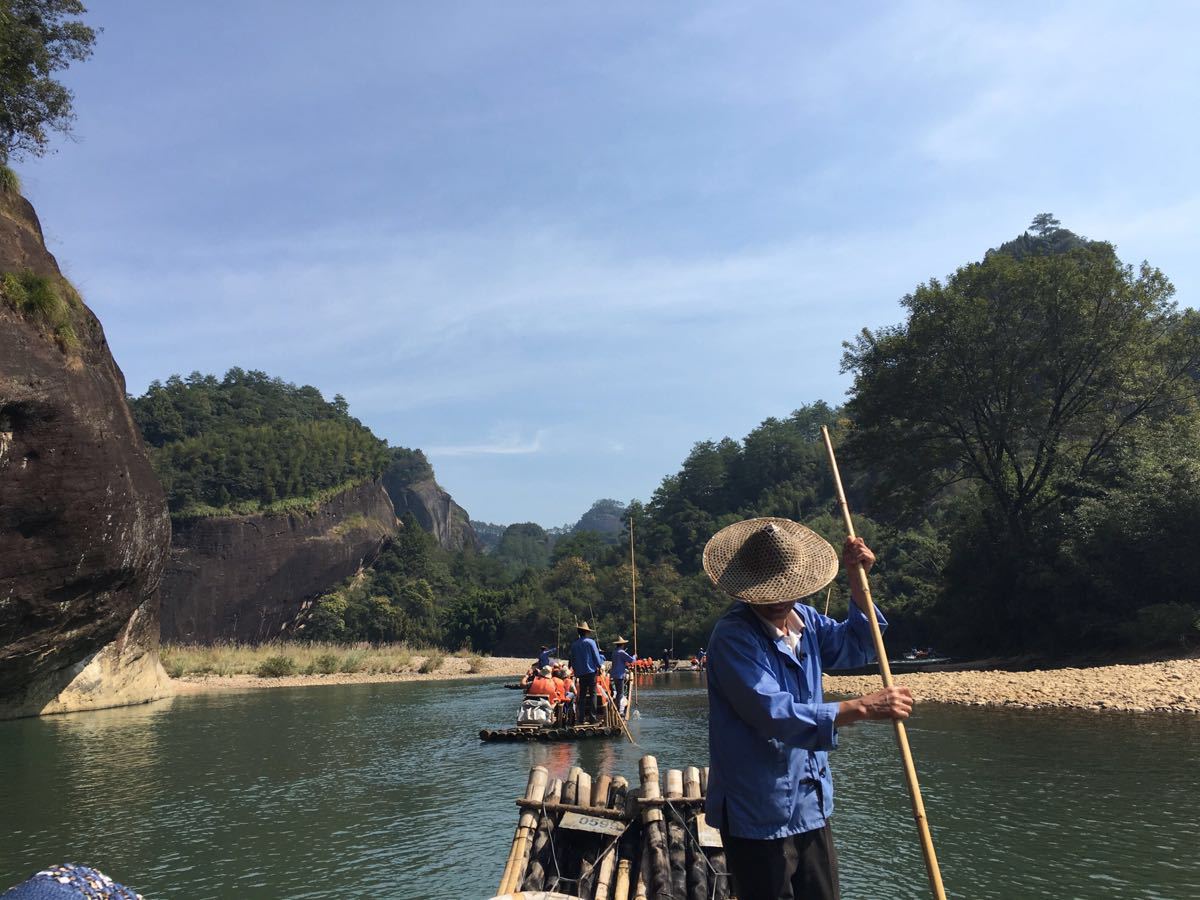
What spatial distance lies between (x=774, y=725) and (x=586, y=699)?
14.8 meters

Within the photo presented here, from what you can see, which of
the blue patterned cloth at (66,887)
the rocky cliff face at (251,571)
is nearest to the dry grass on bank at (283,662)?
the rocky cliff face at (251,571)

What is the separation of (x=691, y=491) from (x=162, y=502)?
215 ft

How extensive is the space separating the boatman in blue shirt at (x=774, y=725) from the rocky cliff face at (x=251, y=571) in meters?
64.3

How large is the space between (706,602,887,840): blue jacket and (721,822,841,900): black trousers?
48 millimetres

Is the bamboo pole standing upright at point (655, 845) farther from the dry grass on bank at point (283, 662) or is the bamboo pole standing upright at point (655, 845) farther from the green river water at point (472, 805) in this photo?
the dry grass on bank at point (283, 662)

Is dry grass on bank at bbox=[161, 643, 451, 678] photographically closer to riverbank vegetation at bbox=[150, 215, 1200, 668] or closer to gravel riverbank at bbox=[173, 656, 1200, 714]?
riverbank vegetation at bbox=[150, 215, 1200, 668]

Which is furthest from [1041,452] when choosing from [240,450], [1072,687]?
[240,450]

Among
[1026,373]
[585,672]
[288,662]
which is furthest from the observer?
[288,662]

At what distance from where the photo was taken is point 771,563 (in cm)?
356

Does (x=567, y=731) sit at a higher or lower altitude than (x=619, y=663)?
lower

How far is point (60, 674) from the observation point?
21.5 metres

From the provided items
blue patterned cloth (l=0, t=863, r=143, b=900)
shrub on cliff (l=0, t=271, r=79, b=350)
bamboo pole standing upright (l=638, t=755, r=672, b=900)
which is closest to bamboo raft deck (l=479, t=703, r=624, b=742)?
bamboo pole standing upright (l=638, t=755, r=672, b=900)

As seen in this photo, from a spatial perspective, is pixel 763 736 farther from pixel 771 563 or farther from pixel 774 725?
pixel 771 563

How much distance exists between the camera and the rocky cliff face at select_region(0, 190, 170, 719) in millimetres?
14023
